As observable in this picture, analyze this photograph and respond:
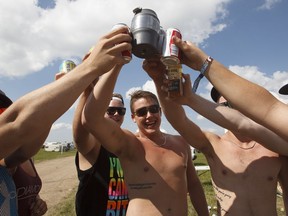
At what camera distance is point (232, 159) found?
10.7 ft

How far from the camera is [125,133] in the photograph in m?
3.41

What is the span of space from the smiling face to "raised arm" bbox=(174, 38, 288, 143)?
163 cm

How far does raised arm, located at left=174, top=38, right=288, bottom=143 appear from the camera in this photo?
1.75 m

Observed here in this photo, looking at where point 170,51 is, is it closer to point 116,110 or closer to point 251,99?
point 251,99

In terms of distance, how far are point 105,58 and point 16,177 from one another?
1.68m

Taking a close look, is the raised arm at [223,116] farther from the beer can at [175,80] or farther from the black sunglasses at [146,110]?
the black sunglasses at [146,110]

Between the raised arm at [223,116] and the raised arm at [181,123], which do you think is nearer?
the raised arm at [223,116]

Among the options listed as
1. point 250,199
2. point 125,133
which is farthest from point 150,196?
point 250,199

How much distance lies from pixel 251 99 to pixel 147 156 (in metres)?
1.81

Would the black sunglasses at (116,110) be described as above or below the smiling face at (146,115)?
above

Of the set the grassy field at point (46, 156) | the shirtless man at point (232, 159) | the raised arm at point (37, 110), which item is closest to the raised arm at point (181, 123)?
the shirtless man at point (232, 159)

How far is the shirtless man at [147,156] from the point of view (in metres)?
2.82

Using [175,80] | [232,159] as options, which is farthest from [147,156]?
[175,80]

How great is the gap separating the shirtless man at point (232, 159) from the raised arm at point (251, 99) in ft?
3.07
